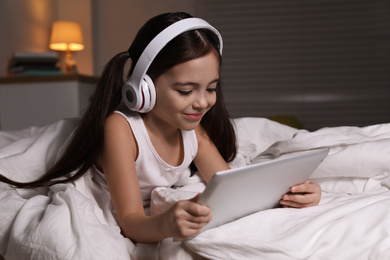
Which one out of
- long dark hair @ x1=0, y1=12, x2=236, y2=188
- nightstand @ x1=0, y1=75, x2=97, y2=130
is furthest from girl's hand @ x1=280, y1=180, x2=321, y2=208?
nightstand @ x1=0, y1=75, x2=97, y2=130

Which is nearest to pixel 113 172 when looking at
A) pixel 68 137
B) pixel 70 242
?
pixel 70 242

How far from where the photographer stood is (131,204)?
3.25 feet

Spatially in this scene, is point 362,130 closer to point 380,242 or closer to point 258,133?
point 258,133

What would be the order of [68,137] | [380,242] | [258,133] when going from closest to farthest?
1. [380,242]
2. [68,137]
3. [258,133]

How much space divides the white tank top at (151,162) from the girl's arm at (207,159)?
3 cm

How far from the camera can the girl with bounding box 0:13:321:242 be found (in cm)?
99

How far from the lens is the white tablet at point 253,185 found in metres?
0.71

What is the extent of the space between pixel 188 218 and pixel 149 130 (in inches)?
18.6

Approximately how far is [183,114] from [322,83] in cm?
347

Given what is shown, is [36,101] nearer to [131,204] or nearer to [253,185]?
[131,204]

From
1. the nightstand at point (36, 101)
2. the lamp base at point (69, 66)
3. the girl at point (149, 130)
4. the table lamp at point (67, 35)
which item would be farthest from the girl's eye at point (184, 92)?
the table lamp at point (67, 35)

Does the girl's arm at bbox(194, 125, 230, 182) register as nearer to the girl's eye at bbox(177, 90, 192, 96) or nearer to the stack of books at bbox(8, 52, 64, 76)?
the girl's eye at bbox(177, 90, 192, 96)

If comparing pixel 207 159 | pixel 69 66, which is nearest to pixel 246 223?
pixel 207 159

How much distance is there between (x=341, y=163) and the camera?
3.84 feet
